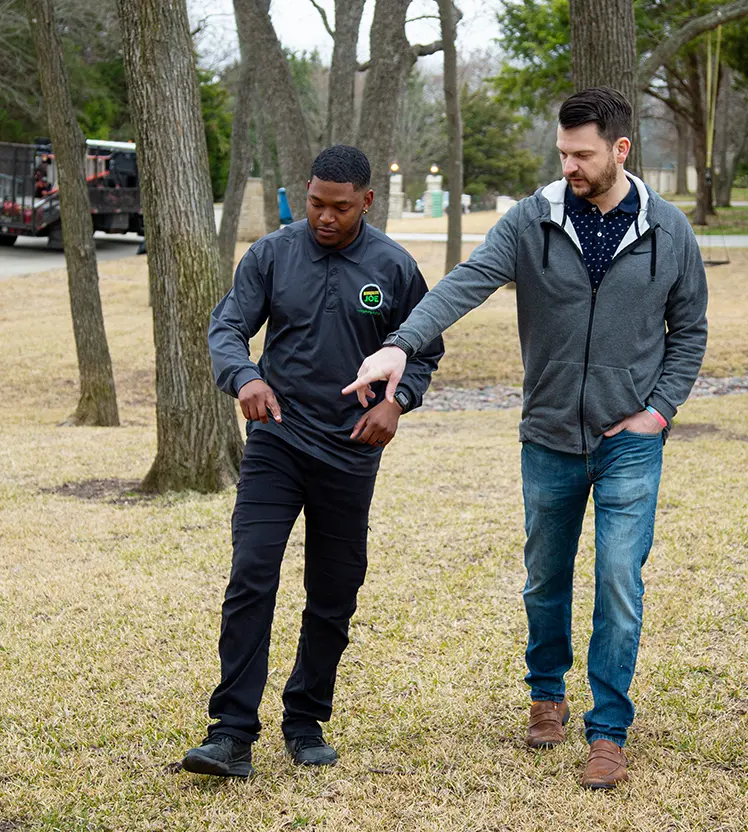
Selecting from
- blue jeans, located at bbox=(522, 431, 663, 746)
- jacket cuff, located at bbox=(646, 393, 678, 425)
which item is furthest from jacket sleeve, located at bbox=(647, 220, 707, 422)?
blue jeans, located at bbox=(522, 431, 663, 746)

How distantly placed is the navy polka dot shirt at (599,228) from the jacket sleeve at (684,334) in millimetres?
208

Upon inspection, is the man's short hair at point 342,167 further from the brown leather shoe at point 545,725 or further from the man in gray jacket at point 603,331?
the brown leather shoe at point 545,725

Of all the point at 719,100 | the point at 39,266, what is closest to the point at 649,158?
the point at 719,100

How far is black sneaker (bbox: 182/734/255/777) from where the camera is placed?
369 cm

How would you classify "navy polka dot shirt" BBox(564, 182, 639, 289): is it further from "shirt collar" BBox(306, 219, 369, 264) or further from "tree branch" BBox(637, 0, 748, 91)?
"tree branch" BBox(637, 0, 748, 91)

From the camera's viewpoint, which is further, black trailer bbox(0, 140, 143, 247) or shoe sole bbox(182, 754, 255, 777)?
black trailer bbox(0, 140, 143, 247)

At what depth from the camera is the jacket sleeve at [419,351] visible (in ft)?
12.6

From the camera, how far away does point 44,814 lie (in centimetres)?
371

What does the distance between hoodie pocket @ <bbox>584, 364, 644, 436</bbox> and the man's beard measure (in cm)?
53

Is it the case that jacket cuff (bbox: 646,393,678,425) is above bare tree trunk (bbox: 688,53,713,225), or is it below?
below

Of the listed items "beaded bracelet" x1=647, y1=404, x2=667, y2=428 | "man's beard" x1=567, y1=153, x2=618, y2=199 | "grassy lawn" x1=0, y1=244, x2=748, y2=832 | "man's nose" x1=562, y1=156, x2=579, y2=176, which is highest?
"man's nose" x1=562, y1=156, x2=579, y2=176

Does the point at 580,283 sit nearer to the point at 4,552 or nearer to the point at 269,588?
the point at 269,588

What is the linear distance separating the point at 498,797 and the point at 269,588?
3.20 ft

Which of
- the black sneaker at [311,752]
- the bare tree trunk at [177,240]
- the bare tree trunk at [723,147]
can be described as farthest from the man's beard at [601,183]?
the bare tree trunk at [723,147]
